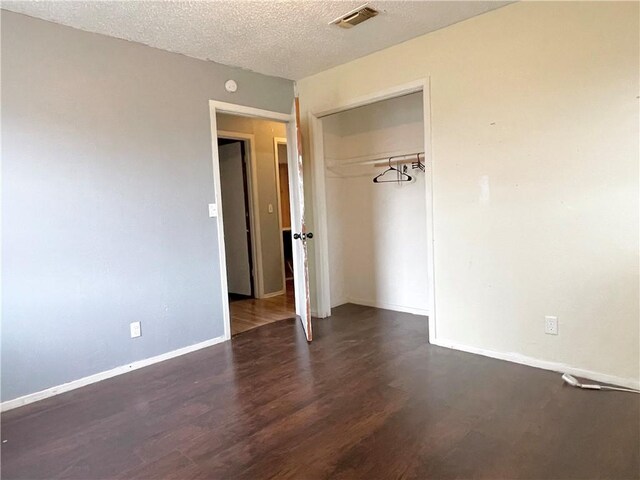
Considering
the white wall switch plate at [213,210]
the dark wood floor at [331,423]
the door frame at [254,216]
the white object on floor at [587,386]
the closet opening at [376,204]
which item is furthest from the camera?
the door frame at [254,216]

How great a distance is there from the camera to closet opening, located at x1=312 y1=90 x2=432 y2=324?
13.5 ft

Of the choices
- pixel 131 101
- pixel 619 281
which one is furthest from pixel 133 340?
pixel 619 281

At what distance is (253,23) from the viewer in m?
2.78

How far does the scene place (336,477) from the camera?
1.73 m

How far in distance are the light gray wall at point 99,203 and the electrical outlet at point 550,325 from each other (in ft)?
8.53

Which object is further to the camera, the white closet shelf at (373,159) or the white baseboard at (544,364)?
the white closet shelf at (373,159)

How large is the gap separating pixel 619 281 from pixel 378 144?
260 centimetres

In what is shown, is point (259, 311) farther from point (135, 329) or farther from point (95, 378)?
point (95, 378)

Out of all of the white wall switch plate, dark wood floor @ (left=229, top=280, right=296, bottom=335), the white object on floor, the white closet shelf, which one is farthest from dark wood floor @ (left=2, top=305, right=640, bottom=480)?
the white closet shelf

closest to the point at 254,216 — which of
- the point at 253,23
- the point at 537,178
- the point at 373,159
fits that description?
the point at 373,159

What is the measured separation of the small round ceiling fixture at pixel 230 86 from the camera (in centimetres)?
358

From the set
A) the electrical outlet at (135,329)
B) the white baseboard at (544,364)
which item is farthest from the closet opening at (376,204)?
the electrical outlet at (135,329)

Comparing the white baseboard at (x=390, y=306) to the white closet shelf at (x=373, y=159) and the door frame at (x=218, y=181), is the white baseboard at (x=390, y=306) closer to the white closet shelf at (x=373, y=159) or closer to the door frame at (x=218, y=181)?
the white closet shelf at (x=373, y=159)

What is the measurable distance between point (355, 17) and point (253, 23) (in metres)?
0.71
